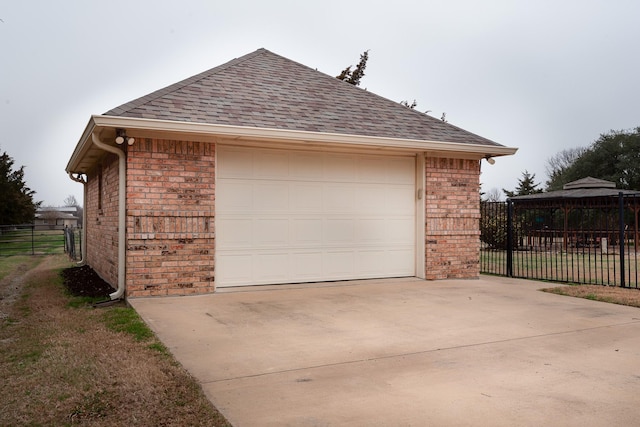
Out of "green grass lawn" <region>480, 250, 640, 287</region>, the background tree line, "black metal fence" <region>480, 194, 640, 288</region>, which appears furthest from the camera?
the background tree line

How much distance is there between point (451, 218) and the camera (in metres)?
9.43

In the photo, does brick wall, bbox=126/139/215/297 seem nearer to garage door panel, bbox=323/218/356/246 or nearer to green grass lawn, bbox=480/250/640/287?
garage door panel, bbox=323/218/356/246

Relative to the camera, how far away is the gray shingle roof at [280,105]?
25.1ft

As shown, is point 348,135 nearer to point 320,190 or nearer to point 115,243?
point 320,190

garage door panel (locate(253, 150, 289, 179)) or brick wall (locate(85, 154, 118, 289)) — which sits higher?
garage door panel (locate(253, 150, 289, 179))

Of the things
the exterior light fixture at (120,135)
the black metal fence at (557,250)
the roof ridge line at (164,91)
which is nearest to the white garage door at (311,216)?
the roof ridge line at (164,91)

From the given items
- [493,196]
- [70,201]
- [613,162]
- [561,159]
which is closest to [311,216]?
[613,162]

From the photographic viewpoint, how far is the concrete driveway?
3152 millimetres

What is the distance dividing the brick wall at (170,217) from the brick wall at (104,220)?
96 cm

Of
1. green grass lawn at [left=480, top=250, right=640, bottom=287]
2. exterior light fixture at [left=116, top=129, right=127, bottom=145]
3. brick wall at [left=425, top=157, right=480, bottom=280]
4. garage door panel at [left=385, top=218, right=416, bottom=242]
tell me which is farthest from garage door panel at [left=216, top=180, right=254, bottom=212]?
green grass lawn at [left=480, top=250, right=640, bottom=287]

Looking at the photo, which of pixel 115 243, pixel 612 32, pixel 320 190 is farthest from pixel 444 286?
pixel 612 32

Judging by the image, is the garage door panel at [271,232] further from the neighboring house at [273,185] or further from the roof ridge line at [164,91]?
the roof ridge line at [164,91]

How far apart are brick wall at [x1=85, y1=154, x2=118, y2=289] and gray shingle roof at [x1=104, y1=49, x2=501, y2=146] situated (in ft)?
5.00

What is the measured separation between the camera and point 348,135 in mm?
8102
